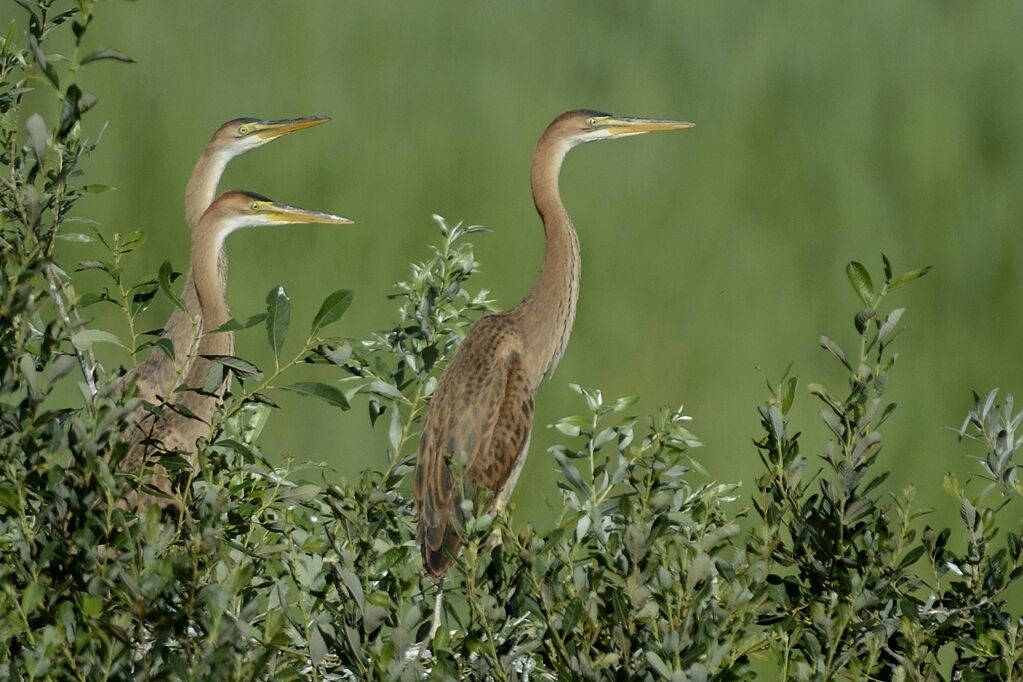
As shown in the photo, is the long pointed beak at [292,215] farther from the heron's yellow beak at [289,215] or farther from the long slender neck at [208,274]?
the long slender neck at [208,274]

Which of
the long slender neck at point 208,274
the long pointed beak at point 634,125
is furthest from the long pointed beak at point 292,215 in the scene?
the long pointed beak at point 634,125

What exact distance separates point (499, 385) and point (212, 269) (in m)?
0.62

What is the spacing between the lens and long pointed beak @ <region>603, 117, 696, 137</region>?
124 inches

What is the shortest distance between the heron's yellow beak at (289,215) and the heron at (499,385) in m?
0.38

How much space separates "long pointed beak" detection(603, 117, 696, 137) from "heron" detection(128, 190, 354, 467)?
0.76 meters

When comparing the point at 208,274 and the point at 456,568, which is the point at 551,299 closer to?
the point at 208,274

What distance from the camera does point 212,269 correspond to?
2.73 meters

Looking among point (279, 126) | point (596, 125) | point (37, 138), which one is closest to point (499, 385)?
point (596, 125)

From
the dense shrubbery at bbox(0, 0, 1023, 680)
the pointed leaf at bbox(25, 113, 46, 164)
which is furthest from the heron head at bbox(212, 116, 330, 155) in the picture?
the pointed leaf at bbox(25, 113, 46, 164)

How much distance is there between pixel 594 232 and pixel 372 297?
Result: 2.41 ft

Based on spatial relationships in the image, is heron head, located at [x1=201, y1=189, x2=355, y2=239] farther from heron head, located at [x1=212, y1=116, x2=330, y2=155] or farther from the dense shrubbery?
the dense shrubbery

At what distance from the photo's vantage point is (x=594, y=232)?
4.06 meters

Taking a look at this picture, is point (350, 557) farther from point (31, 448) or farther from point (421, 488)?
point (421, 488)

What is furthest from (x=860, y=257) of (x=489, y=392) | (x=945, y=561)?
(x=945, y=561)
